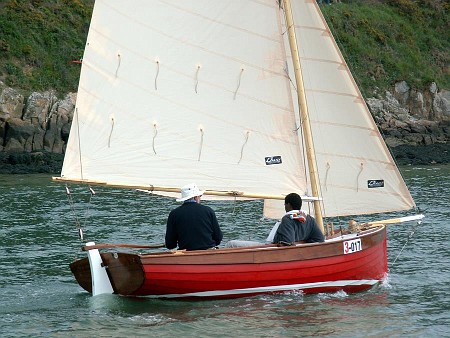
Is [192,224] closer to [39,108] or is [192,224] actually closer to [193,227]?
[193,227]

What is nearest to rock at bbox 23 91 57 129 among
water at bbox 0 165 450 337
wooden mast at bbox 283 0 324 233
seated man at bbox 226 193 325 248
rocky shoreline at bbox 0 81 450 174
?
rocky shoreline at bbox 0 81 450 174

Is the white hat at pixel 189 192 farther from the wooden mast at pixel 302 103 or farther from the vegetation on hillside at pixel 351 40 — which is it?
the vegetation on hillside at pixel 351 40

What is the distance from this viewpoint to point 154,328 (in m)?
13.7

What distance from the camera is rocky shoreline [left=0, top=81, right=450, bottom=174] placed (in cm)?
4272

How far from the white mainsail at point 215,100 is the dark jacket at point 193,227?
1.62 meters

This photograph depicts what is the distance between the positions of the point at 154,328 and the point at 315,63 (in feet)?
18.3

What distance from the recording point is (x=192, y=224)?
48.8 feet

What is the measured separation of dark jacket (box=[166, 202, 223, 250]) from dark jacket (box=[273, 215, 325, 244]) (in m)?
0.94

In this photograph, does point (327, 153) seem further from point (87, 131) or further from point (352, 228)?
point (87, 131)

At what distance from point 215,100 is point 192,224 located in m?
2.75

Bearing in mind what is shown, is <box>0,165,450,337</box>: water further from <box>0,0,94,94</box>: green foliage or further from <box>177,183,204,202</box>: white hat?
<box>0,0,94,94</box>: green foliage

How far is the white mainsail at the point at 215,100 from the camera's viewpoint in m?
16.5

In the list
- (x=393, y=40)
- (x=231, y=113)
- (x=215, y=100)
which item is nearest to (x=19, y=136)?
(x=215, y=100)

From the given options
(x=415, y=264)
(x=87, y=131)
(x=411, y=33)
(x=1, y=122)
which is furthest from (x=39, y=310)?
(x=411, y=33)
